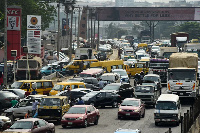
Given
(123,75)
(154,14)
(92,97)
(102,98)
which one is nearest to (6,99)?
(92,97)

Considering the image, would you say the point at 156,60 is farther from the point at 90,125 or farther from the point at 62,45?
the point at 62,45

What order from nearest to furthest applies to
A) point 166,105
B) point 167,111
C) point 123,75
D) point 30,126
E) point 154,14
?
point 30,126 < point 167,111 < point 166,105 < point 123,75 < point 154,14

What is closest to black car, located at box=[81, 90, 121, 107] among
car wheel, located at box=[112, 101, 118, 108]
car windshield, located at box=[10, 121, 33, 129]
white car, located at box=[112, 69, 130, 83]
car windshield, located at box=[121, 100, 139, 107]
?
car wheel, located at box=[112, 101, 118, 108]

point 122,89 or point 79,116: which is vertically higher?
point 79,116

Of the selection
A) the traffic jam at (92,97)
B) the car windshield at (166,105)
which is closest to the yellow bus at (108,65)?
the traffic jam at (92,97)

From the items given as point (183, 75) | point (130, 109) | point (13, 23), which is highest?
point (13, 23)

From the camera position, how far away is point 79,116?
113ft

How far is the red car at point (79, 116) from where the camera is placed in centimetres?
3428

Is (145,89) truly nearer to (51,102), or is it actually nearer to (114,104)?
(114,104)

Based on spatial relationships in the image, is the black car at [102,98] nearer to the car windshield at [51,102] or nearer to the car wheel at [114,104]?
the car wheel at [114,104]

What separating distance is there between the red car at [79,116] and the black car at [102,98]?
751 centimetres

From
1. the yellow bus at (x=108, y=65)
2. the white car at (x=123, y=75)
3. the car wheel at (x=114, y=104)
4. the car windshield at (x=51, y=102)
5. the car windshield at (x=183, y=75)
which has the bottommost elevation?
the car wheel at (x=114, y=104)

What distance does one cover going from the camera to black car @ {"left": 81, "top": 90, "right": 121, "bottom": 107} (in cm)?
4349

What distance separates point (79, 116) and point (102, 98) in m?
9.75
